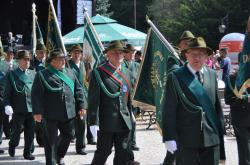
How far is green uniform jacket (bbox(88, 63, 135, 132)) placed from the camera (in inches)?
281

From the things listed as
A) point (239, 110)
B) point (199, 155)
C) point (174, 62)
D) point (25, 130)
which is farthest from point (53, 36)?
point (199, 155)

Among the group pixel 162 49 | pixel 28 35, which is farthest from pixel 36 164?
pixel 28 35

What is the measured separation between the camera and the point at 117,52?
7316 millimetres

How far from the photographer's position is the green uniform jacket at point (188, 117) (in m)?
5.45

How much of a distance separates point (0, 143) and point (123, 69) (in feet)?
14.8

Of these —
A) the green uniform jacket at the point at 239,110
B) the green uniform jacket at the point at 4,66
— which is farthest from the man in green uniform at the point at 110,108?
the green uniform jacket at the point at 4,66

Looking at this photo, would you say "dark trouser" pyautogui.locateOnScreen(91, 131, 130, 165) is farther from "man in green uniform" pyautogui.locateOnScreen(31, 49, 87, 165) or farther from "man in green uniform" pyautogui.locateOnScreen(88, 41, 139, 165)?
"man in green uniform" pyautogui.locateOnScreen(31, 49, 87, 165)

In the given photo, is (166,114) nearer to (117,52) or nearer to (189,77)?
(189,77)

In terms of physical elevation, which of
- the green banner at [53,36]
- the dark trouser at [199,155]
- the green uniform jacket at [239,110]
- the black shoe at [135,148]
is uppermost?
the green banner at [53,36]

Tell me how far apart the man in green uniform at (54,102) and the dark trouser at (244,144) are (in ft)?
8.69

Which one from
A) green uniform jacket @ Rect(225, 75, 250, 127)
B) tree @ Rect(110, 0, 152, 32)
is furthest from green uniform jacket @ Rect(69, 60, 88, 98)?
tree @ Rect(110, 0, 152, 32)

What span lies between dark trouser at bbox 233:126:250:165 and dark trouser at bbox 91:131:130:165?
1.52m

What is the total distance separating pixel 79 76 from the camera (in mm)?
10023

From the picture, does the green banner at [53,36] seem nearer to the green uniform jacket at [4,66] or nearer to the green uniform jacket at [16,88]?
the green uniform jacket at [16,88]
